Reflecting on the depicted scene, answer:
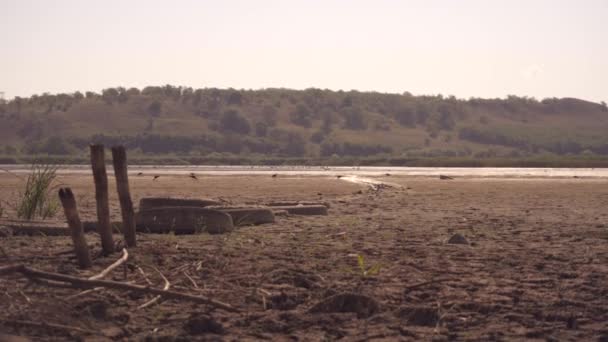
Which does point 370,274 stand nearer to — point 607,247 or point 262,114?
point 607,247

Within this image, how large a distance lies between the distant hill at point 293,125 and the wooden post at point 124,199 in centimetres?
4503

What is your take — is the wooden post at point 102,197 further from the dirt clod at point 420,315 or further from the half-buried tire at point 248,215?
the dirt clod at point 420,315

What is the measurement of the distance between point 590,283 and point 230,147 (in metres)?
59.6

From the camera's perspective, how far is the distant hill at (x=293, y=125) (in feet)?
217

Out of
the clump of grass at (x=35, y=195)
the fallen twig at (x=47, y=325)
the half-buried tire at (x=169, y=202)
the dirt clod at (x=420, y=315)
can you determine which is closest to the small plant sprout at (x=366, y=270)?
the dirt clod at (x=420, y=315)

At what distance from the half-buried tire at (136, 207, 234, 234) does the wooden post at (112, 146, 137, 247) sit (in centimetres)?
160

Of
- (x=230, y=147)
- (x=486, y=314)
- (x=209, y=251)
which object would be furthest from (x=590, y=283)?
(x=230, y=147)

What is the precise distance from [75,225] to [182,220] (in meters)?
2.98

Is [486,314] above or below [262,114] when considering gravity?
below

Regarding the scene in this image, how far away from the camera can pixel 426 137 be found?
256 ft

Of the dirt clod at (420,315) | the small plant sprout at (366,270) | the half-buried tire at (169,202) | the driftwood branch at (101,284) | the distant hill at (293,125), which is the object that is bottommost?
the dirt clod at (420,315)

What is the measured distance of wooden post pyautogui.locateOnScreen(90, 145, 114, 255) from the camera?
27.0 ft

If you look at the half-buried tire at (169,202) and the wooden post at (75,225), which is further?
the half-buried tire at (169,202)

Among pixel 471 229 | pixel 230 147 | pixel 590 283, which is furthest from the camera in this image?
pixel 230 147
